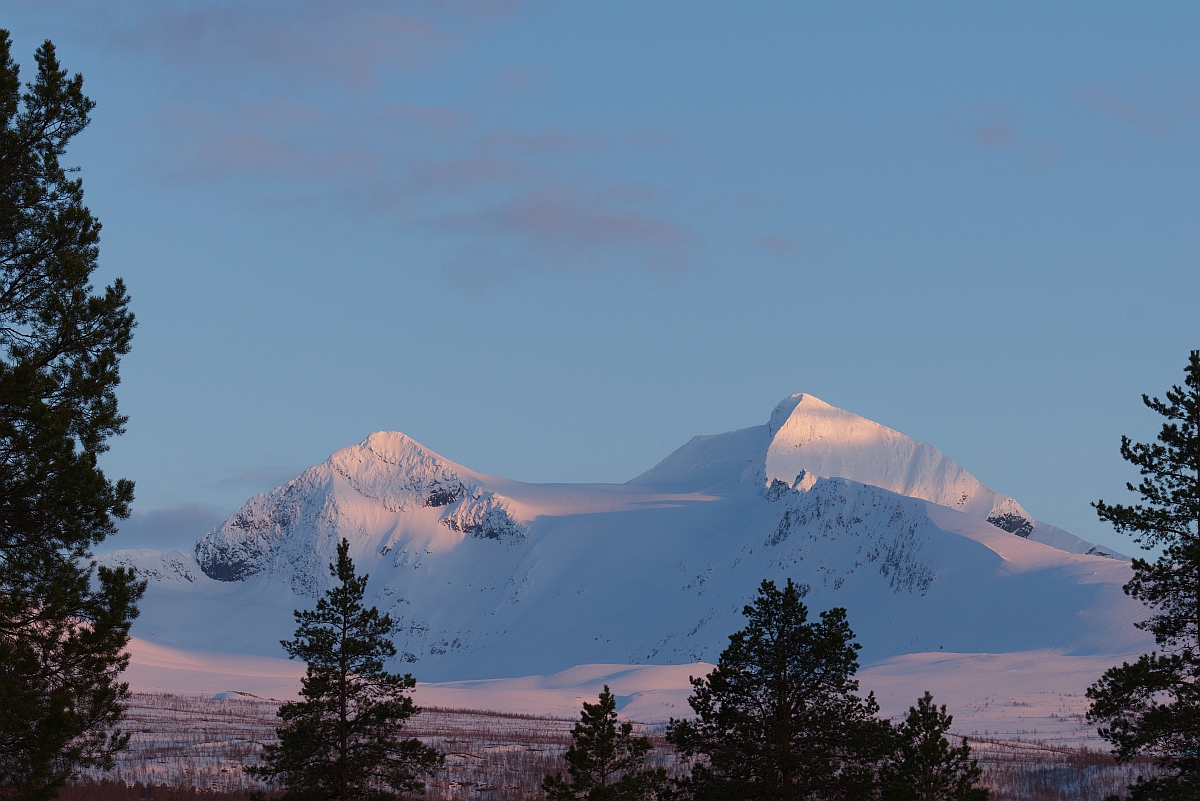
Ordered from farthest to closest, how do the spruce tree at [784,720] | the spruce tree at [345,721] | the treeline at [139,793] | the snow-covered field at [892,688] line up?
the snow-covered field at [892,688]
the treeline at [139,793]
the spruce tree at [345,721]
the spruce tree at [784,720]

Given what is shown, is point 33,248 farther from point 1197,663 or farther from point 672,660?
point 672,660

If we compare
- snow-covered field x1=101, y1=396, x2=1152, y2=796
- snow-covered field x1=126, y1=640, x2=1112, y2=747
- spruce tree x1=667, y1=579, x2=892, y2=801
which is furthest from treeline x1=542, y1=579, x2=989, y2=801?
snow-covered field x1=126, y1=640, x2=1112, y2=747

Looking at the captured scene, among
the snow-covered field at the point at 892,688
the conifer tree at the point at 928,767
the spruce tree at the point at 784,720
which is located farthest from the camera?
the snow-covered field at the point at 892,688

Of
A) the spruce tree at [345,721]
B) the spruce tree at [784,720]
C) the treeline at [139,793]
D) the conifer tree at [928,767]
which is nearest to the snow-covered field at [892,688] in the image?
the treeline at [139,793]

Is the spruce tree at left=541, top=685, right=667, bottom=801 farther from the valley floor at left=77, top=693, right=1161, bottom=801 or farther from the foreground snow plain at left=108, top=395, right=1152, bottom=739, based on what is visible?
the foreground snow plain at left=108, top=395, right=1152, bottom=739

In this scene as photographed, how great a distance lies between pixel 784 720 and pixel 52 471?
11712 mm

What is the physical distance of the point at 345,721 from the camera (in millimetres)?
24188

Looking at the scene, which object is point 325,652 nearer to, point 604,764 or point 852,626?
point 604,764

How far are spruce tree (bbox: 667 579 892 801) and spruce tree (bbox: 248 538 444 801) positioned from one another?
526cm

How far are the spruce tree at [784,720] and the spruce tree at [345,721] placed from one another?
526 centimetres

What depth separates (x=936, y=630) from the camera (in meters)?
140

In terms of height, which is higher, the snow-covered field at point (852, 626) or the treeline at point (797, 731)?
the snow-covered field at point (852, 626)

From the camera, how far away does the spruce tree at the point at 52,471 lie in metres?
16.9

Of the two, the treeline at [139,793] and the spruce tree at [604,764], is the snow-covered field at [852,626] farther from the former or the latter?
the spruce tree at [604,764]
